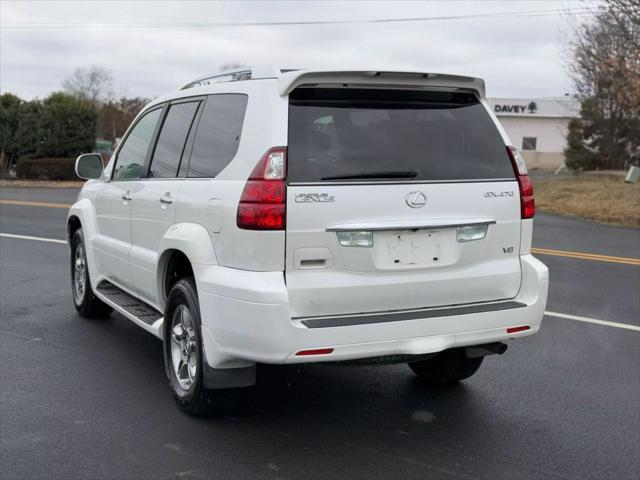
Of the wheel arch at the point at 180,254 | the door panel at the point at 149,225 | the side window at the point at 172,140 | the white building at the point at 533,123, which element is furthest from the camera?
the white building at the point at 533,123

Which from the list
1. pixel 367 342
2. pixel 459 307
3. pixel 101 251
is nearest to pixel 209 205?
pixel 367 342

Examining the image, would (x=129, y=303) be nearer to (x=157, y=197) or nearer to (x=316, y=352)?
(x=157, y=197)

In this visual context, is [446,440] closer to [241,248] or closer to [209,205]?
[241,248]

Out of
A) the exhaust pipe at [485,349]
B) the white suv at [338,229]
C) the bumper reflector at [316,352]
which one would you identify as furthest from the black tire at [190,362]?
the exhaust pipe at [485,349]

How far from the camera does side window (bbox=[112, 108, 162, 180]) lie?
5512 mm

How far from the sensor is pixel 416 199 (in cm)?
403

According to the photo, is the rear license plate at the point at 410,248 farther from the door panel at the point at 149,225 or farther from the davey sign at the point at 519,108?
the davey sign at the point at 519,108

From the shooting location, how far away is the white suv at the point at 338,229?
3.80m

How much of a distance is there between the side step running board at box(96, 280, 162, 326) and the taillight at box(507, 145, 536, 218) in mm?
2532

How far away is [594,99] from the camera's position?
1235 inches

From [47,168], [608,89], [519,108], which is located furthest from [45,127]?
[519,108]

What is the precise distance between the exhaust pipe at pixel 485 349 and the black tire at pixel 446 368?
0.28 meters

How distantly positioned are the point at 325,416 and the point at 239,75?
2170 millimetres

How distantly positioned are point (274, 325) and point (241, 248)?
0.45 m
